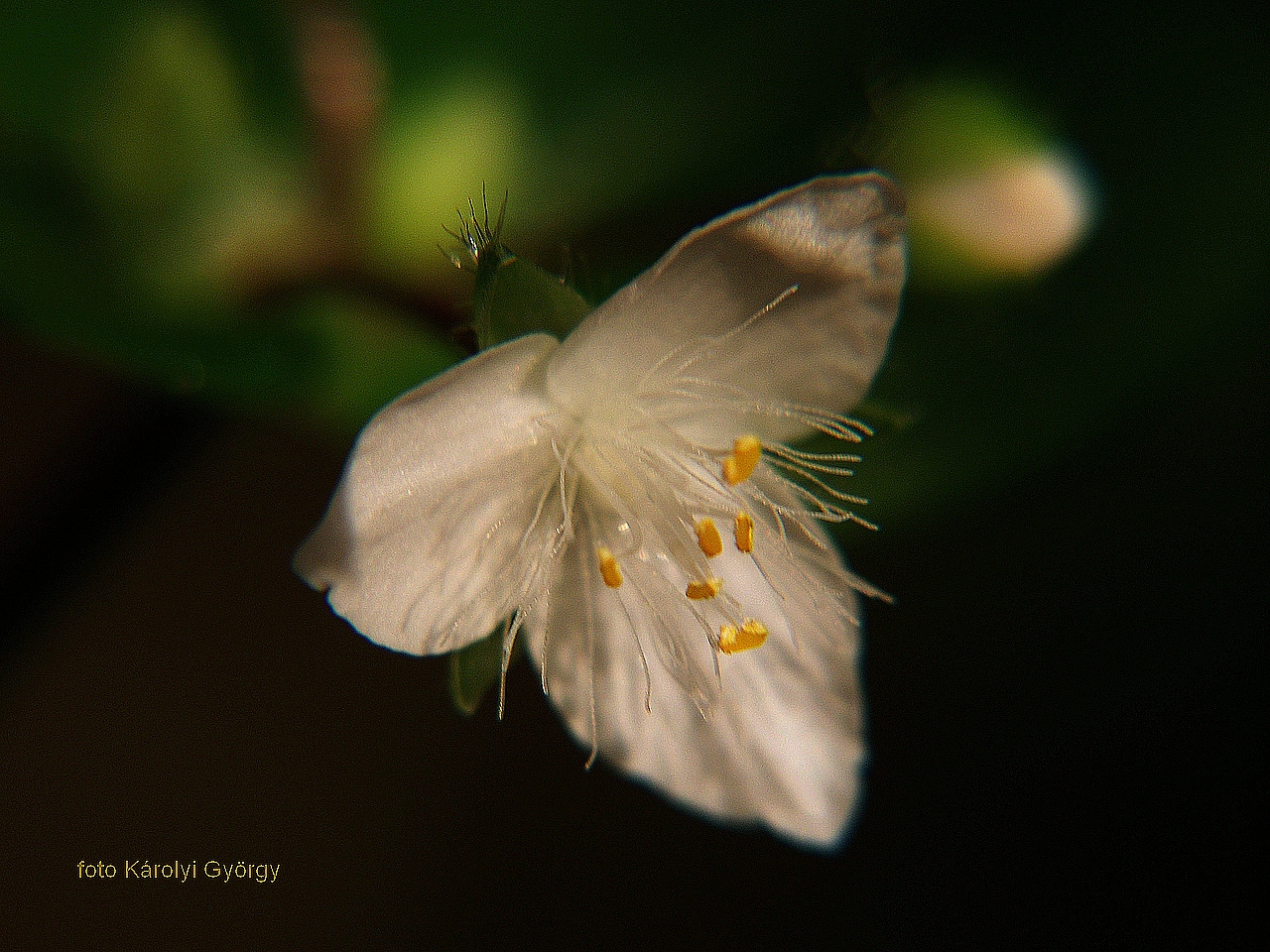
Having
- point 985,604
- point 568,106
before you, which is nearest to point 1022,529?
point 985,604

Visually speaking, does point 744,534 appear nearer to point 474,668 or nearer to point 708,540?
point 708,540

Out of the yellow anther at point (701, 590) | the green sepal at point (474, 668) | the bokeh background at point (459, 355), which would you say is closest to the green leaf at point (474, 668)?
the green sepal at point (474, 668)

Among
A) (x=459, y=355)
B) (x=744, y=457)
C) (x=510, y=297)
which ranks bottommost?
(x=744, y=457)

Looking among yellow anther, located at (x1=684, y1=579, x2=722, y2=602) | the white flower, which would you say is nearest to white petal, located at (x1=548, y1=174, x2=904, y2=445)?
the white flower

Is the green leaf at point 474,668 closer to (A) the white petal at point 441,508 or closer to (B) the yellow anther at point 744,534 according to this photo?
(A) the white petal at point 441,508

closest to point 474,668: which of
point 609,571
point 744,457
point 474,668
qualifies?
point 474,668

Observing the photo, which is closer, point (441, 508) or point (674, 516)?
point (441, 508)

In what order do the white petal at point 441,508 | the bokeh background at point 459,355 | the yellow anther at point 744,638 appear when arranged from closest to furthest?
the white petal at point 441,508
the yellow anther at point 744,638
the bokeh background at point 459,355

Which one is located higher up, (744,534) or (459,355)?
(459,355)
